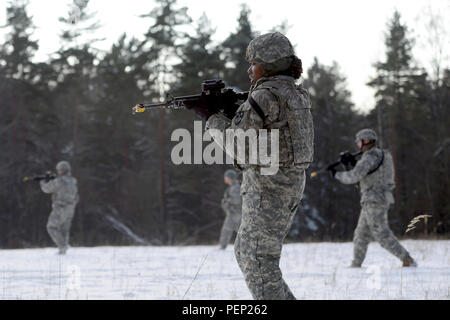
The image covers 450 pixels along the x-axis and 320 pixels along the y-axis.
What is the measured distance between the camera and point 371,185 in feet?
26.8

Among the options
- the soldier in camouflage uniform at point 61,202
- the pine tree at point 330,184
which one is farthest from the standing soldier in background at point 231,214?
the pine tree at point 330,184

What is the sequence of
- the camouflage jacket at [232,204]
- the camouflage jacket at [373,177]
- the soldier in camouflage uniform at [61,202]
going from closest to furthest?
the camouflage jacket at [373,177] → the soldier in camouflage uniform at [61,202] → the camouflage jacket at [232,204]

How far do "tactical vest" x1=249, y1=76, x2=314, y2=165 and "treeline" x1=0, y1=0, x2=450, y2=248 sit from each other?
915 inches

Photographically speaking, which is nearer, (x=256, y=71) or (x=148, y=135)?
(x=256, y=71)

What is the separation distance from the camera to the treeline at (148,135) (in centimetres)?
2812

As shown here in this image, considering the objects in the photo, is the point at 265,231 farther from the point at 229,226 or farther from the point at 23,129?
the point at 23,129

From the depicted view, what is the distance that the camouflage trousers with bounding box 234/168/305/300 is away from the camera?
3.46 m

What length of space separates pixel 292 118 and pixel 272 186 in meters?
0.48

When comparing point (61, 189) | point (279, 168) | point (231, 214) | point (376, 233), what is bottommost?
point (376, 233)

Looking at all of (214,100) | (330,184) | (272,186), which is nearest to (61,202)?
(214,100)

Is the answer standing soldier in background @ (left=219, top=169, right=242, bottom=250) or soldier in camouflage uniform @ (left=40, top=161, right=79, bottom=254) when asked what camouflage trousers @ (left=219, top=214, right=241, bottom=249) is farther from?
soldier in camouflage uniform @ (left=40, top=161, right=79, bottom=254)

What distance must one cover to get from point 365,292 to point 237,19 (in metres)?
24.9

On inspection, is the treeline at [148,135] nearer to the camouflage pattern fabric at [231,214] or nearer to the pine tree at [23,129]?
the pine tree at [23,129]

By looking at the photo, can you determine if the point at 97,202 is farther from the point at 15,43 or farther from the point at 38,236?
the point at 15,43
